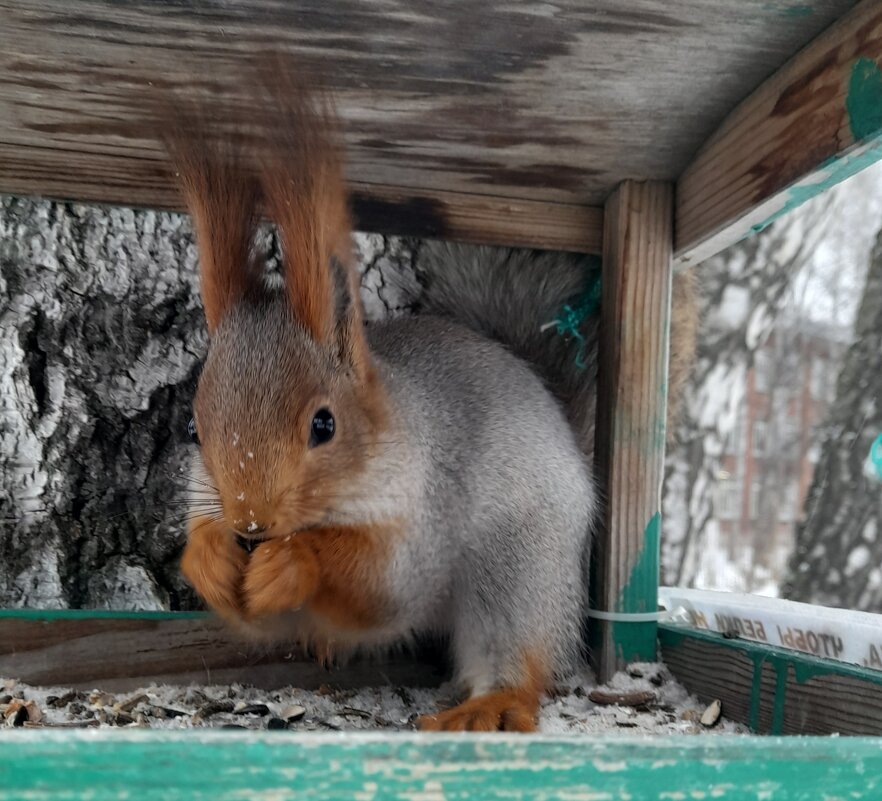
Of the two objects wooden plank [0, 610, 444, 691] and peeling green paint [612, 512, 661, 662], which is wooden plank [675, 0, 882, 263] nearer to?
peeling green paint [612, 512, 661, 662]

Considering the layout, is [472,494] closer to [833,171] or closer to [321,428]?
[321,428]

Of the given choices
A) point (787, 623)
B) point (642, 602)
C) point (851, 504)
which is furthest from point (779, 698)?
point (851, 504)

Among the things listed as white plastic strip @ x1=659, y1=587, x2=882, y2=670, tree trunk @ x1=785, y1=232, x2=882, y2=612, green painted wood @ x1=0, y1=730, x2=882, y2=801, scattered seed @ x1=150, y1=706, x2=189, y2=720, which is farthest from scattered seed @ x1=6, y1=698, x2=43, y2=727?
tree trunk @ x1=785, y1=232, x2=882, y2=612

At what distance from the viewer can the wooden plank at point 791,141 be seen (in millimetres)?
938

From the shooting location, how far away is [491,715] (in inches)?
43.6

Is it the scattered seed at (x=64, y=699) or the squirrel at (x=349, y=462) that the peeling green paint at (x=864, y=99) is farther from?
the scattered seed at (x=64, y=699)

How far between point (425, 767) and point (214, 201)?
2.39ft

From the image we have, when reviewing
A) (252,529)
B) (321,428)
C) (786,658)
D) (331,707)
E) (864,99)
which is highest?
(864,99)

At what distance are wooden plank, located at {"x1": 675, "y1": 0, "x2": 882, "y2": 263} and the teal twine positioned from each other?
0.16m

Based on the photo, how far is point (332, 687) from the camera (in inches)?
51.2

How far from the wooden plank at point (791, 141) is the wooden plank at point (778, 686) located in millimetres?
516

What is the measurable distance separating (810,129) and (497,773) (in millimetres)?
793

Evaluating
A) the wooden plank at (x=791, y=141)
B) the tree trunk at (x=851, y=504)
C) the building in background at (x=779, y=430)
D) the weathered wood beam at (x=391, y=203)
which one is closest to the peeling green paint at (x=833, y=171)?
the wooden plank at (x=791, y=141)

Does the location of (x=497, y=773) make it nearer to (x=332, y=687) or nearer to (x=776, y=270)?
(x=332, y=687)
